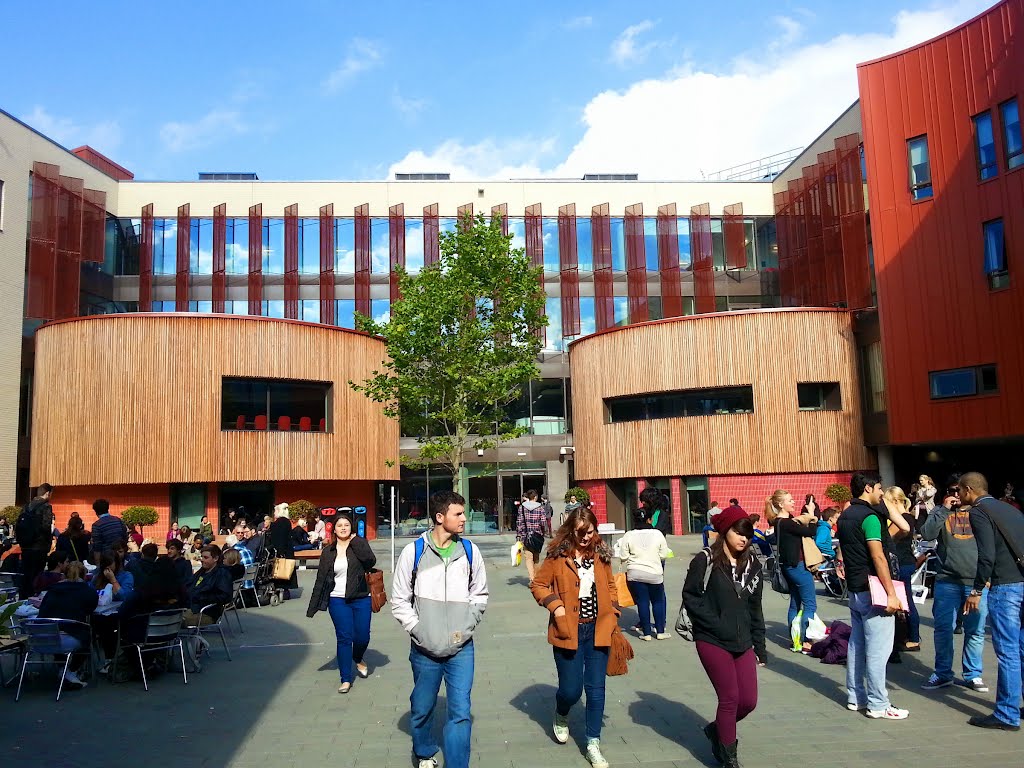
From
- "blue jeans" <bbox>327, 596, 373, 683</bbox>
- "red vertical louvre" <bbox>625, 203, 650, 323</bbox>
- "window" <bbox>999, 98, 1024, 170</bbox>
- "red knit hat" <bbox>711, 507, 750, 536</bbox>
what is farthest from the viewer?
"red vertical louvre" <bbox>625, 203, 650, 323</bbox>

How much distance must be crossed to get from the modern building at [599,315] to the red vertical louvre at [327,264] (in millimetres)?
93

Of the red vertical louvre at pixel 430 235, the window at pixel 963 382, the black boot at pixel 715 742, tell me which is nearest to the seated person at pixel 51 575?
the black boot at pixel 715 742

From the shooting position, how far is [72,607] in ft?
29.2

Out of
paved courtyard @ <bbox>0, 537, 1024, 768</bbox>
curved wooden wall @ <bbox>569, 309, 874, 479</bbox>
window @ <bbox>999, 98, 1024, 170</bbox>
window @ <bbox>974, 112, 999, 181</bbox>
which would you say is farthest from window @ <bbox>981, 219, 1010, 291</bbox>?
paved courtyard @ <bbox>0, 537, 1024, 768</bbox>

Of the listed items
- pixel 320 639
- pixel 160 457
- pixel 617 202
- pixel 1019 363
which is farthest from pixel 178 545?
pixel 617 202

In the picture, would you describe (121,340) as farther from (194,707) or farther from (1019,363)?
(1019,363)

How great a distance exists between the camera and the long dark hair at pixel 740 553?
19.3ft

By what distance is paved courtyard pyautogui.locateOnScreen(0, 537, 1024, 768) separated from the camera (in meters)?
6.12

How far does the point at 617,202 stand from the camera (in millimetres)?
42844

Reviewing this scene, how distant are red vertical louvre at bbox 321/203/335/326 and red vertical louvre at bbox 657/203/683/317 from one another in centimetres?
1527

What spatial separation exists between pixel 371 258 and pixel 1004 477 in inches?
1072

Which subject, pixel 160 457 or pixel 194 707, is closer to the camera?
pixel 194 707

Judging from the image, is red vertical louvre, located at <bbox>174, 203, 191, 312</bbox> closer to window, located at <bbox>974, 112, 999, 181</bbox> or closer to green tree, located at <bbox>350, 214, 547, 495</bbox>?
green tree, located at <bbox>350, 214, 547, 495</bbox>

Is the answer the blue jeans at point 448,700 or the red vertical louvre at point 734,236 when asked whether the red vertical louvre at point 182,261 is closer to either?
the red vertical louvre at point 734,236
